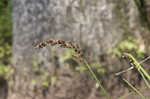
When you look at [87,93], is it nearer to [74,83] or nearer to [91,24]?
[74,83]

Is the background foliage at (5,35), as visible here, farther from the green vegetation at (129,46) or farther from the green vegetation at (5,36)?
the green vegetation at (129,46)

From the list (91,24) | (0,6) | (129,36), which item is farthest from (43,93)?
(0,6)

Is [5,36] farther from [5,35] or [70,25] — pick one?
[70,25]

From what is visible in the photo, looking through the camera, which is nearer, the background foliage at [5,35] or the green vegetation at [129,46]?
the green vegetation at [129,46]

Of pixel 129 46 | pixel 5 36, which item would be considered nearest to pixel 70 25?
pixel 129 46

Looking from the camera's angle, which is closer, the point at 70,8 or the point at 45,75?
the point at 70,8

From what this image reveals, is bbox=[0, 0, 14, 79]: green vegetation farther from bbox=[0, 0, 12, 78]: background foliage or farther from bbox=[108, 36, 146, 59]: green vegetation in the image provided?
bbox=[108, 36, 146, 59]: green vegetation

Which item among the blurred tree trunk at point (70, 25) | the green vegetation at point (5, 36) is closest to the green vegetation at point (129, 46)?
the blurred tree trunk at point (70, 25)

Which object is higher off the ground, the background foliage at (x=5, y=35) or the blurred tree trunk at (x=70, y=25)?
the blurred tree trunk at (x=70, y=25)
